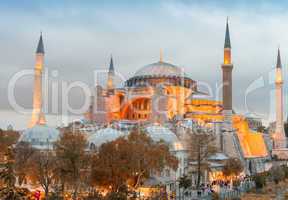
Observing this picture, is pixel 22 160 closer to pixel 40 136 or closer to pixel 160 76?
pixel 40 136

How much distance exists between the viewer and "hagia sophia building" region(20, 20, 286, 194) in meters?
31.4

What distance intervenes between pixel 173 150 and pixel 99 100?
15824 millimetres

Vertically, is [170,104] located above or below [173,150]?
above

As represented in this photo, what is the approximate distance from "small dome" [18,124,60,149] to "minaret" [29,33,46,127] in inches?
232

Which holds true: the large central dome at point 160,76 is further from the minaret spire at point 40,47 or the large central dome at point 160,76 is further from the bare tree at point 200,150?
the bare tree at point 200,150

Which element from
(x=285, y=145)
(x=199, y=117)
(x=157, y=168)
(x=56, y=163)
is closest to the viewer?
(x=56, y=163)

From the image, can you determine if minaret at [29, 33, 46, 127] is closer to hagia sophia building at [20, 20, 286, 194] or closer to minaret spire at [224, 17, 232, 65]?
hagia sophia building at [20, 20, 286, 194]

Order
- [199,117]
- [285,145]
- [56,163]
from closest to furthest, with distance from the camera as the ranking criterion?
[56,163], [199,117], [285,145]

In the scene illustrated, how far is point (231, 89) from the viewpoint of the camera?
3869cm

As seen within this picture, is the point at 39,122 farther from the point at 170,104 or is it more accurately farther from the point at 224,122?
the point at 224,122

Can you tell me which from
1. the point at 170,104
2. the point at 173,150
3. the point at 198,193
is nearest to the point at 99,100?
the point at 170,104

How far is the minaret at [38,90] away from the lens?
115ft

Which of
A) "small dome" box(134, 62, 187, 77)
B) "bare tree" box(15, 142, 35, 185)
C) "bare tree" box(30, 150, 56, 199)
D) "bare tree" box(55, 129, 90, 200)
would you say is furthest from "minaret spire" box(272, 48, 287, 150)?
"bare tree" box(30, 150, 56, 199)

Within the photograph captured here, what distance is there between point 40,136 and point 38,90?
8.30m
